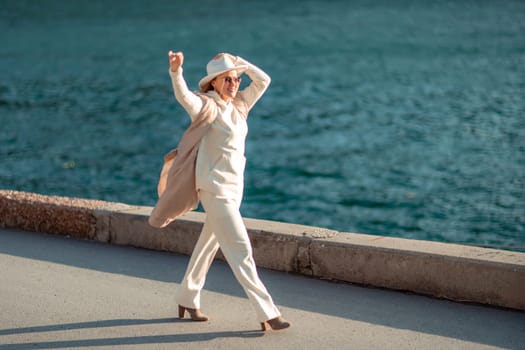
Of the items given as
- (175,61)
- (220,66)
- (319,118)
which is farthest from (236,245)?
(319,118)

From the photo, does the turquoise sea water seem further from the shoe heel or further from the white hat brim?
the white hat brim

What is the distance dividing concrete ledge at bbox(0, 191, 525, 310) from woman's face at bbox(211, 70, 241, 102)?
6.44 feet

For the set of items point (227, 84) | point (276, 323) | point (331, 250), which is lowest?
point (276, 323)

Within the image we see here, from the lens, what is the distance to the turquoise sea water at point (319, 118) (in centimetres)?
2003

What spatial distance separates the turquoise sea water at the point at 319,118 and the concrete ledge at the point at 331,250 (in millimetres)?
6978

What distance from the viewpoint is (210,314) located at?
7.06 meters

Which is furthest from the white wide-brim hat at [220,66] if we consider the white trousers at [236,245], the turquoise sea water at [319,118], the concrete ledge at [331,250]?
the turquoise sea water at [319,118]

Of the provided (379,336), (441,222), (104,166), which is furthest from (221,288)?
(104,166)

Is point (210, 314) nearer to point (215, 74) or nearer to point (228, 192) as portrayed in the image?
point (228, 192)

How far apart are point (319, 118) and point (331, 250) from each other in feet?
76.3

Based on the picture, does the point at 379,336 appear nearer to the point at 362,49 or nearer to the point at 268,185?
the point at 268,185

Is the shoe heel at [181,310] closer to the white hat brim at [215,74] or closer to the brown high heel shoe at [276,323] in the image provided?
the brown high heel shoe at [276,323]

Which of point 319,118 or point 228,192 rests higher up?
point 228,192

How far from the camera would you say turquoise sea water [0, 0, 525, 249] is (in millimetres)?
20031
